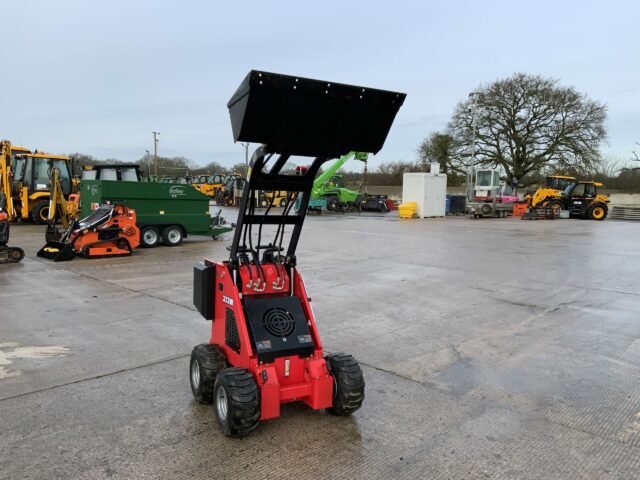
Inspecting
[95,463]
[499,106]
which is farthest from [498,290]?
[499,106]

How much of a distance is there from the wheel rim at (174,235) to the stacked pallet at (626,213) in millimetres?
28847

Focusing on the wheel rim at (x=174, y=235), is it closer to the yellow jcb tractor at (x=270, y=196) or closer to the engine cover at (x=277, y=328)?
the yellow jcb tractor at (x=270, y=196)

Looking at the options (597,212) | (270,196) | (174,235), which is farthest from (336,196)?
(270,196)

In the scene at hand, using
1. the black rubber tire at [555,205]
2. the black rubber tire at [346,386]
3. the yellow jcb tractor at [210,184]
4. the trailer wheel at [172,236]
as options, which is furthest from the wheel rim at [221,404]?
the yellow jcb tractor at [210,184]

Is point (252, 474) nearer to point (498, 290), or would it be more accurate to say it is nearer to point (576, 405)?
point (576, 405)

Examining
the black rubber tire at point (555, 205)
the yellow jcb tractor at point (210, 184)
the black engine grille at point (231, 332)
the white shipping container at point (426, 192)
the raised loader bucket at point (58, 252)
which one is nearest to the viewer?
the black engine grille at point (231, 332)

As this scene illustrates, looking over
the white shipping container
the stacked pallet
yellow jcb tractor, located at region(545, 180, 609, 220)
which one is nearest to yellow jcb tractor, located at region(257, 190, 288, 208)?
the white shipping container

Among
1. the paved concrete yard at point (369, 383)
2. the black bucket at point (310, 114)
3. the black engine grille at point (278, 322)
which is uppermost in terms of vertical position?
the black bucket at point (310, 114)

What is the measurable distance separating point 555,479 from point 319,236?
13444mm

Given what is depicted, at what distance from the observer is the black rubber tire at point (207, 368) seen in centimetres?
350

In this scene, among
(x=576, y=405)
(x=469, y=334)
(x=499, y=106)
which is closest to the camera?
(x=576, y=405)

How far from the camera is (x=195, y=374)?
3.68 m

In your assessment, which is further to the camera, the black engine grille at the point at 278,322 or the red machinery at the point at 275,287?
the black engine grille at the point at 278,322

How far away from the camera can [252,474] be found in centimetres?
275
